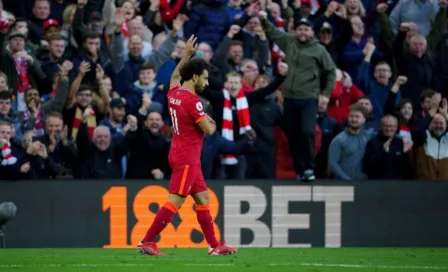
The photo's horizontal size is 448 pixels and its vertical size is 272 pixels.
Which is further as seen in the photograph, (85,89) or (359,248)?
(85,89)

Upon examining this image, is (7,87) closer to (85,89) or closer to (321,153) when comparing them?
(85,89)

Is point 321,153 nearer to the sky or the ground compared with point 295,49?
nearer to the ground

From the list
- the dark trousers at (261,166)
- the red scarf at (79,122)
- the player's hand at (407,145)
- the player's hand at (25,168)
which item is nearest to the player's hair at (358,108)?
the player's hand at (407,145)

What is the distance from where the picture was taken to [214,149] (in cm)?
1714

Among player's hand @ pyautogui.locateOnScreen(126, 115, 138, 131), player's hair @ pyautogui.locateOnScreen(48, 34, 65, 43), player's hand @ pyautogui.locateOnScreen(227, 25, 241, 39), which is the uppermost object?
player's hand @ pyautogui.locateOnScreen(227, 25, 241, 39)

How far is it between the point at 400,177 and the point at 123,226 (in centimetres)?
440

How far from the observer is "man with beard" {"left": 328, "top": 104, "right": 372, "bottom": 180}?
17469 mm

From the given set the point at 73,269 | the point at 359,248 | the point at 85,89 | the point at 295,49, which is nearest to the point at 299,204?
the point at 359,248

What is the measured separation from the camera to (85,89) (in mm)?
17625

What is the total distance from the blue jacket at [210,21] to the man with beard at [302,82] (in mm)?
1085

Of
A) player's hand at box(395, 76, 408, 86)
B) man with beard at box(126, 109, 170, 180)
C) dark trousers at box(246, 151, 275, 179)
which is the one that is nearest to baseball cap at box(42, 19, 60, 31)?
man with beard at box(126, 109, 170, 180)

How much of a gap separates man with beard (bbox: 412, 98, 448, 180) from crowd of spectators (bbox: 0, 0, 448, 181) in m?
0.02

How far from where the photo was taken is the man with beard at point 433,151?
1777 cm

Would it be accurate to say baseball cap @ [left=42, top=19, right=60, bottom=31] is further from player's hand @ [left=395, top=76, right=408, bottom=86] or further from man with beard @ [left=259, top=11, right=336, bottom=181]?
player's hand @ [left=395, top=76, right=408, bottom=86]
